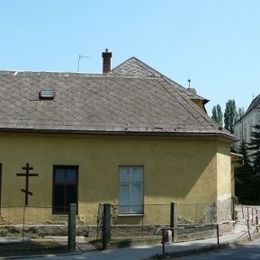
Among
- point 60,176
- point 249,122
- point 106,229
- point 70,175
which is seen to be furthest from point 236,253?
point 249,122

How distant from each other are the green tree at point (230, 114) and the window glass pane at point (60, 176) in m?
96.6

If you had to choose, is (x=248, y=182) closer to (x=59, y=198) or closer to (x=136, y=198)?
(x=136, y=198)

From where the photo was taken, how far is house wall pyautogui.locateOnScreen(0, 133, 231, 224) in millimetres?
21312

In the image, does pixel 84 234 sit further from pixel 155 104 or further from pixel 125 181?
pixel 155 104

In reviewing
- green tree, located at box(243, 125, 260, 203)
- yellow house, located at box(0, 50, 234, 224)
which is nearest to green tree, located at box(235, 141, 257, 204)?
green tree, located at box(243, 125, 260, 203)

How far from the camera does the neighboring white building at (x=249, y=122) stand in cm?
7500

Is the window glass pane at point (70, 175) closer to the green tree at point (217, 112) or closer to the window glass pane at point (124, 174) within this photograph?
the window glass pane at point (124, 174)

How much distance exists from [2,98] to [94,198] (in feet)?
18.6

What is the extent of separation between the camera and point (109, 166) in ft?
71.1

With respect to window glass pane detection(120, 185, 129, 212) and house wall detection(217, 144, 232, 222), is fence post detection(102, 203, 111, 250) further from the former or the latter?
house wall detection(217, 144, 232, 222)

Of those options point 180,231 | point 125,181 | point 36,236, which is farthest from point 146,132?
point 36,236

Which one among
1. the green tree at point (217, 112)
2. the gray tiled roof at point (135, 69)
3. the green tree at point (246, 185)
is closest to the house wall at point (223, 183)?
the gray tiled roof at point (135, 69)

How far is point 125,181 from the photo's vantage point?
71.6 ft

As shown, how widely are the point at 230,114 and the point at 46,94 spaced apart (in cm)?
9799
